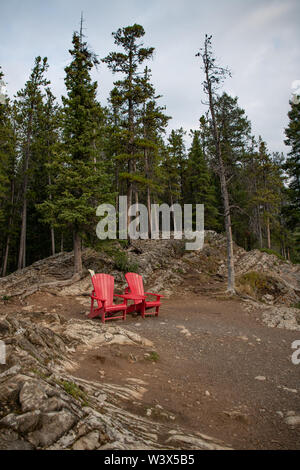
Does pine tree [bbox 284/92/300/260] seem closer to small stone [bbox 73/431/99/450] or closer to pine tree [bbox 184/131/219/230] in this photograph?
pine tree [bbox 184/131/219/230]

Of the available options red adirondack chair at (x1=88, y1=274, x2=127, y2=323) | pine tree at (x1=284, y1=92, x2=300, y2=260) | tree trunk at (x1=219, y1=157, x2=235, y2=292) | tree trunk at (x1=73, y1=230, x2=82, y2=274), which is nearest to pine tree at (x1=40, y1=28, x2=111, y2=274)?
tree trunk at (x1=73, y1=230, x2=82, y2=274)

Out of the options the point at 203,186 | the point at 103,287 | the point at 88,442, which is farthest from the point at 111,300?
the point at 203,186

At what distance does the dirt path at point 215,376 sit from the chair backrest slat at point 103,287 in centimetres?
81

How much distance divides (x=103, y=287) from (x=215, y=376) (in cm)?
402

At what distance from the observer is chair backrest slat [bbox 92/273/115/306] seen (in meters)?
7.00

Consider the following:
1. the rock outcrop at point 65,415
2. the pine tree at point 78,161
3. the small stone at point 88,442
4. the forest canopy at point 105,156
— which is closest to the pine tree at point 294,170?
the forest canopy at point 105,156

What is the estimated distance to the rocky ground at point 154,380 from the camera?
1901 millimetres

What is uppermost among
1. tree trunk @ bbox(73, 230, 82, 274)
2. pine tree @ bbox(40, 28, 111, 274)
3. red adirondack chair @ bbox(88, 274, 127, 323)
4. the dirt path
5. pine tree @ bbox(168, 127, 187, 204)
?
pine tree @ bbox(168, 127, 187, 204)

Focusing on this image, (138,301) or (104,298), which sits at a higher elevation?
(104,298)

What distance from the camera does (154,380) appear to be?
11.8ft

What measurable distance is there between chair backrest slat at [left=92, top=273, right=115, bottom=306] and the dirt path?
810 mm

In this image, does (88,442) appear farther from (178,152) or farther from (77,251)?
(178,152)

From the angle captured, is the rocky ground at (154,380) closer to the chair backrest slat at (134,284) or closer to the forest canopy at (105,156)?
the chair backrest slat at (134,284)

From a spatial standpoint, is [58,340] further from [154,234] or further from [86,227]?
[154,234]
